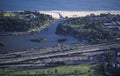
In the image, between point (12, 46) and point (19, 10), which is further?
point (19, 10)

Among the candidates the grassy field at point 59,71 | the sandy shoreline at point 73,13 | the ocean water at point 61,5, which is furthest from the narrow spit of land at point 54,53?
the ocean water at point 61,5

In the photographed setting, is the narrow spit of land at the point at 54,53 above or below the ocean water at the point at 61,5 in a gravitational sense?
below

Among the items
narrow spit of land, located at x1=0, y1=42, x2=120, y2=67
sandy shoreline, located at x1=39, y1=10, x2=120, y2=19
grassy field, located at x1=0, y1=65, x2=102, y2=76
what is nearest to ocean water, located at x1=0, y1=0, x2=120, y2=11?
sandy shoreline, located at x1=39, y1=10, x2=120, y2=19

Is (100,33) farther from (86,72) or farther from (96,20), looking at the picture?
(86,72)

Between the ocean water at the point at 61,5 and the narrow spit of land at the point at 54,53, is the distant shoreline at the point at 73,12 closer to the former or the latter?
the ocean water at the point at 61,5

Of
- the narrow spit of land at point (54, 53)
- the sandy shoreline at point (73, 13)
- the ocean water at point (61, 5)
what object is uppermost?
the ocean water at point (61, 5)

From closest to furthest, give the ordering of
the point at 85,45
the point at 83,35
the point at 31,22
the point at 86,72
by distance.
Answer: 1. the point at 86,72
2. the point at 85,45
3. the point at 83,35
4. the point at 31,22

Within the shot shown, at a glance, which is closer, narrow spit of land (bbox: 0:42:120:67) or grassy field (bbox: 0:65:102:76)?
grassy field (bbox: 0:65:102:76)

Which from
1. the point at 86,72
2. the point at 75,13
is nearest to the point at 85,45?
the point at 86,72

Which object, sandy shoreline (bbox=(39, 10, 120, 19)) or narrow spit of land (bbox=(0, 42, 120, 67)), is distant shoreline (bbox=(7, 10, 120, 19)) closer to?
sandy shoreline (bbox=(39, 10, 120, 19))
